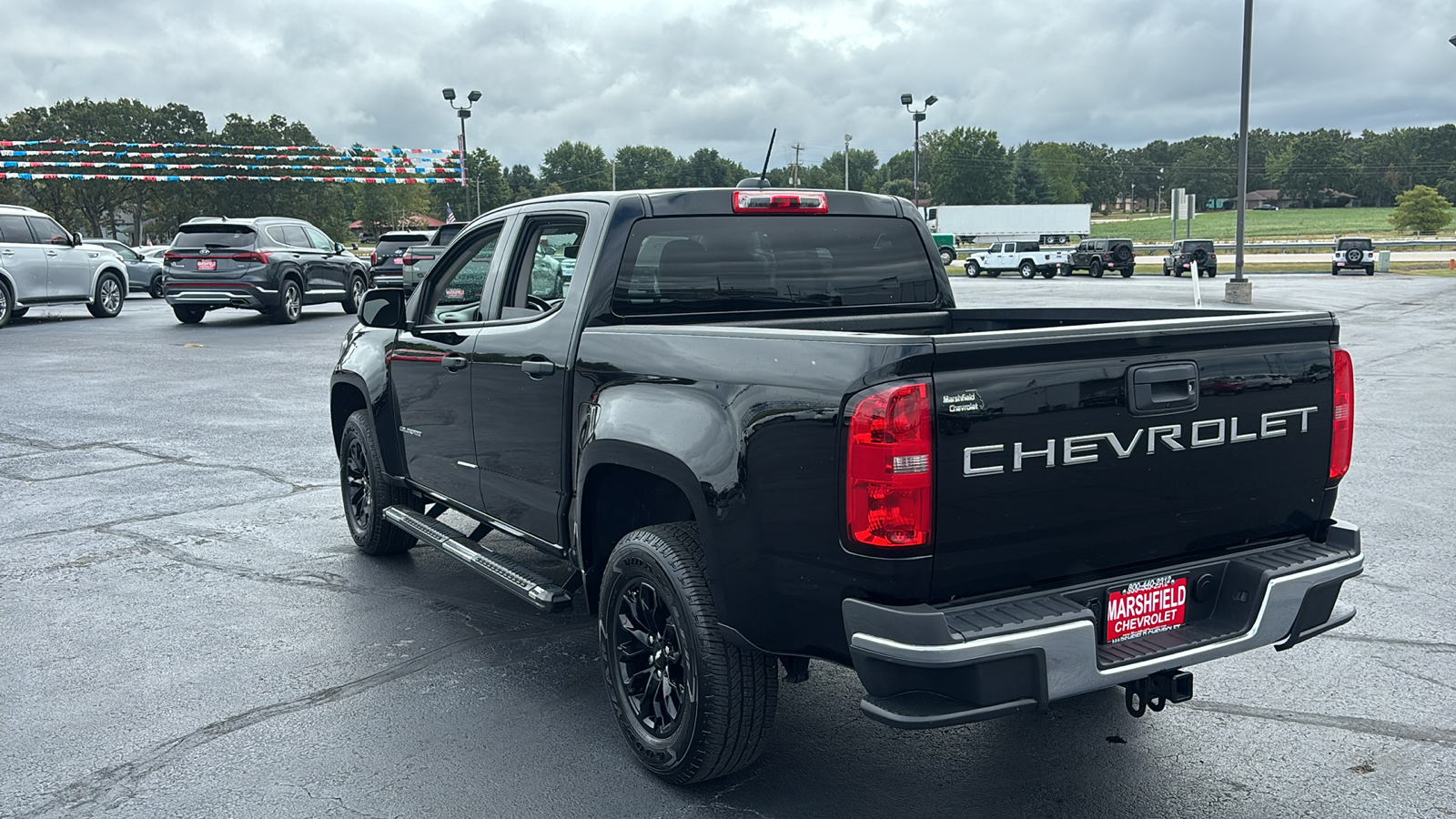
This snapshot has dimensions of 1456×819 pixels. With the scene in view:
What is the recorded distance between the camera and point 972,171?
13600 centimetres

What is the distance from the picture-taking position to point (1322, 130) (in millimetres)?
170875

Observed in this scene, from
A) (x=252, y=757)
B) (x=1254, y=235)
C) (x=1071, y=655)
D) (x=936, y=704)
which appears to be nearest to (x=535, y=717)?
(x=252, y=757)

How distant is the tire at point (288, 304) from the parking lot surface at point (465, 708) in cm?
1479

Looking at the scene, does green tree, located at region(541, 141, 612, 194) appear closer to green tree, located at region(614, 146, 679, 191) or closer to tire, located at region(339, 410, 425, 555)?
green tree, located at region(614, 146, 679, 191)

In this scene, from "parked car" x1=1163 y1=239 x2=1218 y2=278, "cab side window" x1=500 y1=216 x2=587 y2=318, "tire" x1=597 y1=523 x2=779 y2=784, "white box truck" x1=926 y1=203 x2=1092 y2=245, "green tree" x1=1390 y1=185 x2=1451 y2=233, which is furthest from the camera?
"green tree" x1=1390 y1=185 x2=1451 y2=233

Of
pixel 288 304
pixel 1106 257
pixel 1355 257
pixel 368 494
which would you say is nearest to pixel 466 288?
pixel 368 494

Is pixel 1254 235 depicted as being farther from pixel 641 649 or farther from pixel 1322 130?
pixel 641 649

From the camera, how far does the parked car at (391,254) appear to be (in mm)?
25703

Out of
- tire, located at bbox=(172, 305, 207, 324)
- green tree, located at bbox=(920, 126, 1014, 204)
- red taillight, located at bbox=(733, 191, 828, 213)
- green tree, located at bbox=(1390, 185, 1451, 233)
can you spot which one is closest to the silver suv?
tire, located at bbox=(172, 305, 207, 324)

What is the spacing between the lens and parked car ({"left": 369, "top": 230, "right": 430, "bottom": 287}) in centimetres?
2570

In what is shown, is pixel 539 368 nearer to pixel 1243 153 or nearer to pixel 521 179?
pixel 1243 153

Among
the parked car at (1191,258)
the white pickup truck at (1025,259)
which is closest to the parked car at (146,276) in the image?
the white pickup truck at (1025,259)

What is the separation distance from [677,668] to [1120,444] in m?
1.55

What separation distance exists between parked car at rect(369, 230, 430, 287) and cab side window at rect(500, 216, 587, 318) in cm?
2108
